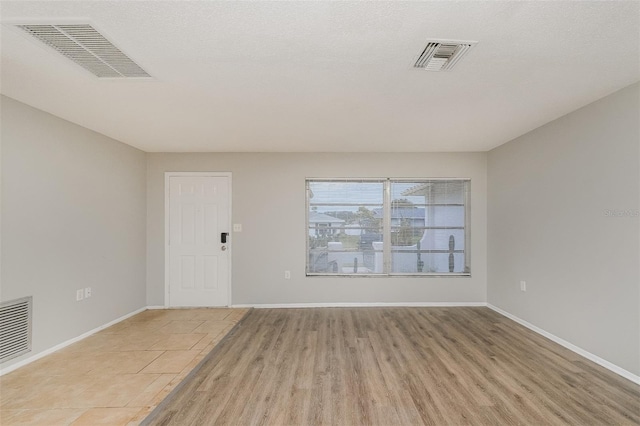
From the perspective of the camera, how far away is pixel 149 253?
441 centimetres

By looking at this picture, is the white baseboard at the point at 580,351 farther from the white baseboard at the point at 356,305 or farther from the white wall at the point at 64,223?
the white wall at the point at 64,223

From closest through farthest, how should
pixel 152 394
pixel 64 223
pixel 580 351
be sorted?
pixel 152 394, pixel 580 351, pixel 64 223

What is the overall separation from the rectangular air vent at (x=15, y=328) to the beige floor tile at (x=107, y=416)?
1252mm

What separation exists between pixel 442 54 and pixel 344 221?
2.99 m

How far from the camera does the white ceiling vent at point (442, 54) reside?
1.74 meters

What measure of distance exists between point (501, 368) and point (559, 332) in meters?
1.11

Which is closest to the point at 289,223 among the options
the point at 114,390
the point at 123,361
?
the point at 123,361

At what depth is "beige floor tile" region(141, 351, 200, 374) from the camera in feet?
8.27

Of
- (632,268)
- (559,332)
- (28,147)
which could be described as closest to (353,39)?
(632,268)

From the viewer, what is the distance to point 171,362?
266 centimetres

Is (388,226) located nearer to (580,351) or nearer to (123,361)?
(580,351)

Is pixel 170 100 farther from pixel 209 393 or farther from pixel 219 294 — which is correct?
pixel 219 294

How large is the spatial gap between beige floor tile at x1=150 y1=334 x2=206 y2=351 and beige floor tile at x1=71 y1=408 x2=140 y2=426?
0.95m

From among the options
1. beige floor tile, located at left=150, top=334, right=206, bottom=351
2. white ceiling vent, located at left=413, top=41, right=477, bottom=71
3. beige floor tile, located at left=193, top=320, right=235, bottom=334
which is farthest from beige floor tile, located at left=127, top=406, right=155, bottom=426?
white ceiling vent, located at left=413, top=41, right=477, bottom=71
